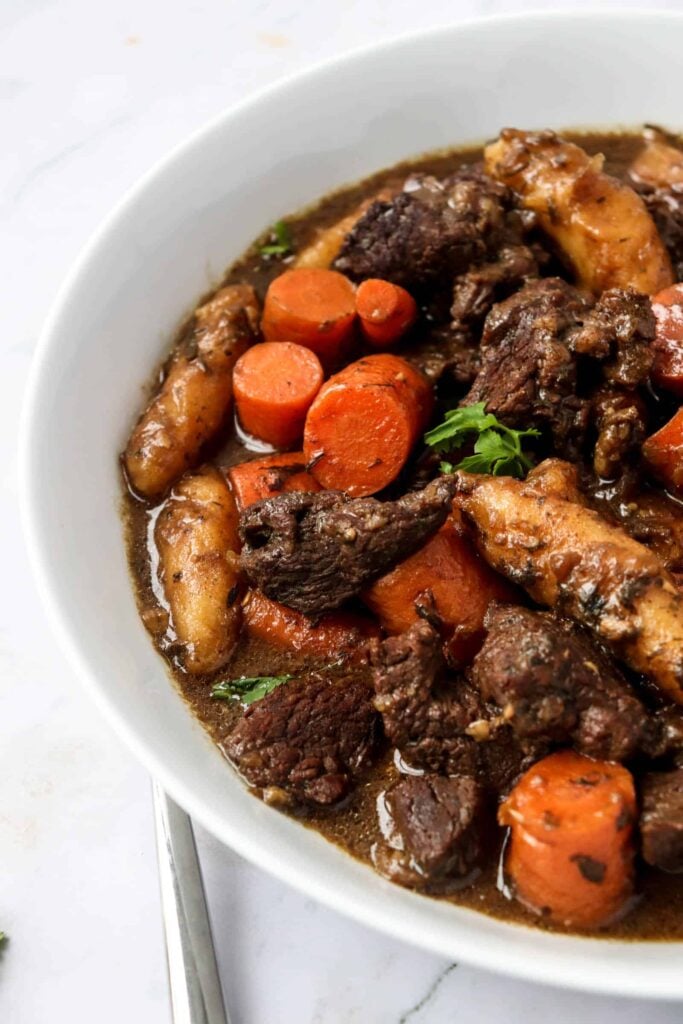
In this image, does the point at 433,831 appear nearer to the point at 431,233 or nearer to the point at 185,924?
the point at 185,924

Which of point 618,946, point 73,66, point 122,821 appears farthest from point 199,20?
point 618,946

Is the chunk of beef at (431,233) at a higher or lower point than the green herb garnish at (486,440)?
higher

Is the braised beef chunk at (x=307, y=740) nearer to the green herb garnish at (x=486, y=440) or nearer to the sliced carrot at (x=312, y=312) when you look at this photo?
the green herb garnish at (x=486, y=440)

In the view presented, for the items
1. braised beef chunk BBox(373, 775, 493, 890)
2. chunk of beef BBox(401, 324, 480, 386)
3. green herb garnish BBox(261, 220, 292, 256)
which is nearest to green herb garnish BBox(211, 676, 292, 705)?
braised beef chunk BBox(373, 775, 493, 890)

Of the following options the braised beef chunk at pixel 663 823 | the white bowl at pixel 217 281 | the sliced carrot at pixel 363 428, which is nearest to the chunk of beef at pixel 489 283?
the sliced carrot at pixel 363 428

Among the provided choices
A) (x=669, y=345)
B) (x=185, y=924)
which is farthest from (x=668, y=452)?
(x=185, y=924)

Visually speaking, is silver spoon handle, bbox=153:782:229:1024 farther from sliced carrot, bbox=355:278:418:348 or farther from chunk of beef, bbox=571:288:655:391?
chunk of beef, bbox=571:288:655:391

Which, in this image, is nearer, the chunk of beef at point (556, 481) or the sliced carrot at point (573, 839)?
the sliced carrot at point (573, 839)
